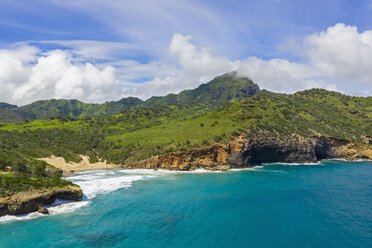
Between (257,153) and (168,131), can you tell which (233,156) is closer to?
(257,153)

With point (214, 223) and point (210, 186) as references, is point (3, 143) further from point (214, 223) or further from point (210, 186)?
point (214, 223)

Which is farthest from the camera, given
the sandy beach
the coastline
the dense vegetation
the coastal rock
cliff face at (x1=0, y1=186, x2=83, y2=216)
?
the dense vegetation

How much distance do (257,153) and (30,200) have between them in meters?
100

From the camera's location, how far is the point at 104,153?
121 metres

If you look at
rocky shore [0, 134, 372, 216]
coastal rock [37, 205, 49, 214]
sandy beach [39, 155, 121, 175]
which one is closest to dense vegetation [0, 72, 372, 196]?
sandy beach [39, 155, 121, 175]

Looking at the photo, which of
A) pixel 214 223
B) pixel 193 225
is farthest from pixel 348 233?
pixel 193 225

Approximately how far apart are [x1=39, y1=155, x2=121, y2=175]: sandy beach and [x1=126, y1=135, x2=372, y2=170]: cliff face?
42.4ft

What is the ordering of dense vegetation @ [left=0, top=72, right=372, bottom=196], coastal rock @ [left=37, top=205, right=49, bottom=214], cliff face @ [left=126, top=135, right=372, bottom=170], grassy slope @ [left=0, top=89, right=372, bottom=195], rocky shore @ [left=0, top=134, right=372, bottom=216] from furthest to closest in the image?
grassy slope @ [left=0, top=89, right=372, bottom=195] < dense vegetation @ [left=0, top=72, right=372, bottom=196] < cliff face @ [left=126, top=135, right=372, bottom=170] < rocky shore @ [left=0, top=134, right=372, bottom=216] < coastal rock @ [left=37, top=205, right=49, bottom=214]

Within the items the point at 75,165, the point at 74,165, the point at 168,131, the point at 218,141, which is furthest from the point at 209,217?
the point at 168,131

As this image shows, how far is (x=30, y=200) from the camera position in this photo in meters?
44.9

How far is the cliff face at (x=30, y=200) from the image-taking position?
42325 mm

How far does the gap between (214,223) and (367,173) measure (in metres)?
85.3

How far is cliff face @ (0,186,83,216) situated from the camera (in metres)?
42.3

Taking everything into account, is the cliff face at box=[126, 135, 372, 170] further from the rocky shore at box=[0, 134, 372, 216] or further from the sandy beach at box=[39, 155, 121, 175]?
the sandy beach at box=[39, 155, 121, 175]
